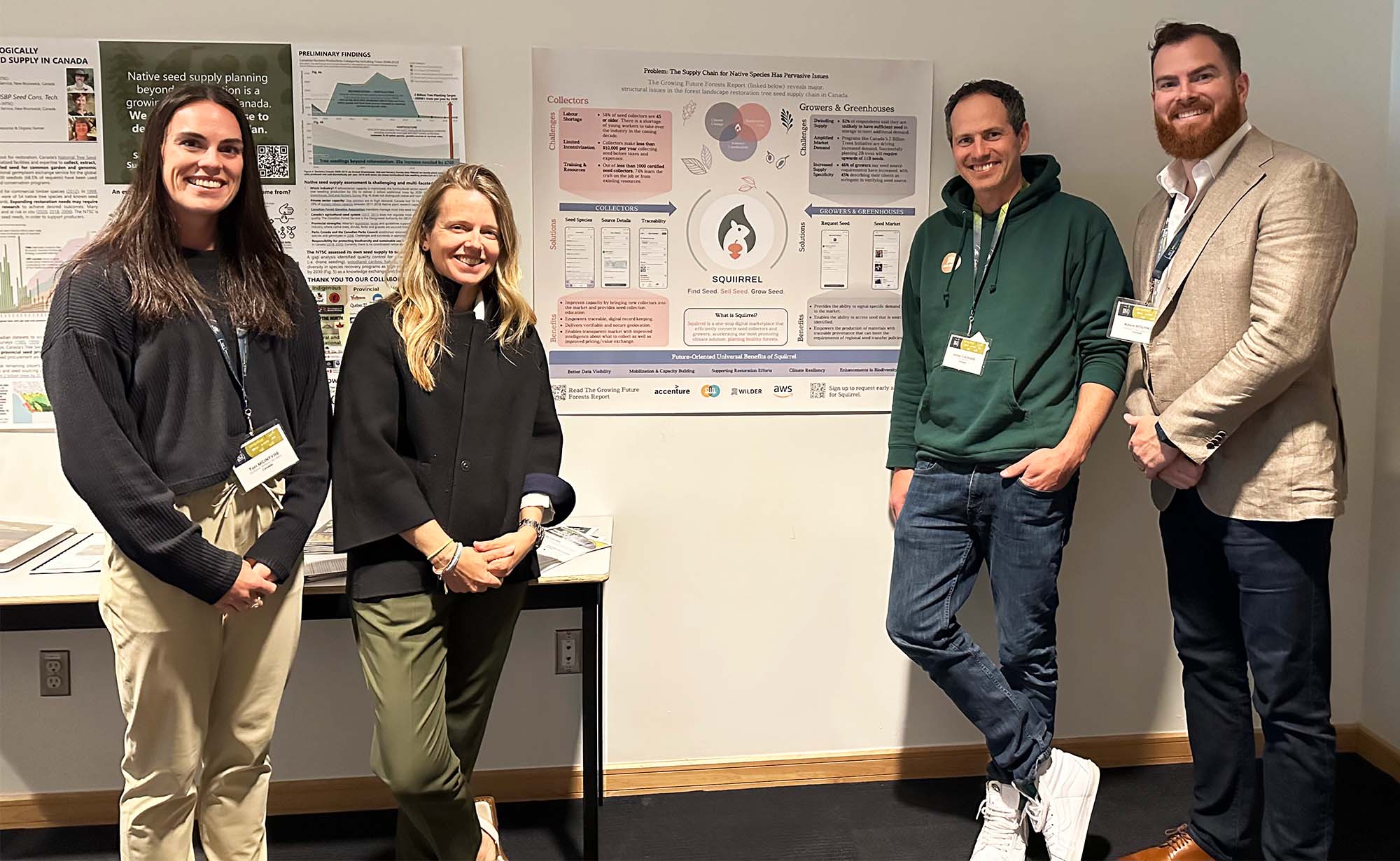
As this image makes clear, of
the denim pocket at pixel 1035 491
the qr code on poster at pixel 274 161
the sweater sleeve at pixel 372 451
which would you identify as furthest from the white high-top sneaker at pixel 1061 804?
the qr code on poster at pixel 274 161

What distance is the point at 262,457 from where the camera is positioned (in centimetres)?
183

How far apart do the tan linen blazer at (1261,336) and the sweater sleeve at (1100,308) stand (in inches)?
4.1

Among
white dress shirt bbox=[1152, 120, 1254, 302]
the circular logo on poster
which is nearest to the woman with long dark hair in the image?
the circular logo on poster

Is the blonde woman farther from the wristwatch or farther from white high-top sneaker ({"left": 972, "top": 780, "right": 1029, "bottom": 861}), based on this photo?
white high-top sneaker ({"left": 972, "top": 780, "right": 1029, "bottom": 861})

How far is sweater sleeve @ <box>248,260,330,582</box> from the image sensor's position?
185 centimetres

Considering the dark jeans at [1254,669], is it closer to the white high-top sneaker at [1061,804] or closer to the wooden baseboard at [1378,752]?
the white high-top sneaker at [1061,804]

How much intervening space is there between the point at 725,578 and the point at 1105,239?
4.19ft

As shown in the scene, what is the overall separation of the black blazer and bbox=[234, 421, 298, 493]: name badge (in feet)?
0.41

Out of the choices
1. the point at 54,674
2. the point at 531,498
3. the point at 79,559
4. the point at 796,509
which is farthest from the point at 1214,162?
the point at 54,674

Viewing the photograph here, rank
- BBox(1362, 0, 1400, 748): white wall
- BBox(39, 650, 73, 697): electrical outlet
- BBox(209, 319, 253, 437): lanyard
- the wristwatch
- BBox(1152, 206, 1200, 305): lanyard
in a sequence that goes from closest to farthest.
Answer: BBox(209, 319, 253, 437): lanyard < the wristwatch < BBox(1152, 206, 1200, 305): lanyard < BBox(39, 650, 73, 697): electrical outlet < BBox(1362, 0, 1400, 748): white wall

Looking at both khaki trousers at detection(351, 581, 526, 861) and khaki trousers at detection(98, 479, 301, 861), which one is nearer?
khaki trousers at detection(98, 479, 301, 861)

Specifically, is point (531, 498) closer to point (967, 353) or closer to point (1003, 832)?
point (967, 353)

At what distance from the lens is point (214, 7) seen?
248 cm

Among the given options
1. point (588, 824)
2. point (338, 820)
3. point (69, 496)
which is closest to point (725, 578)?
point (588, 824)
